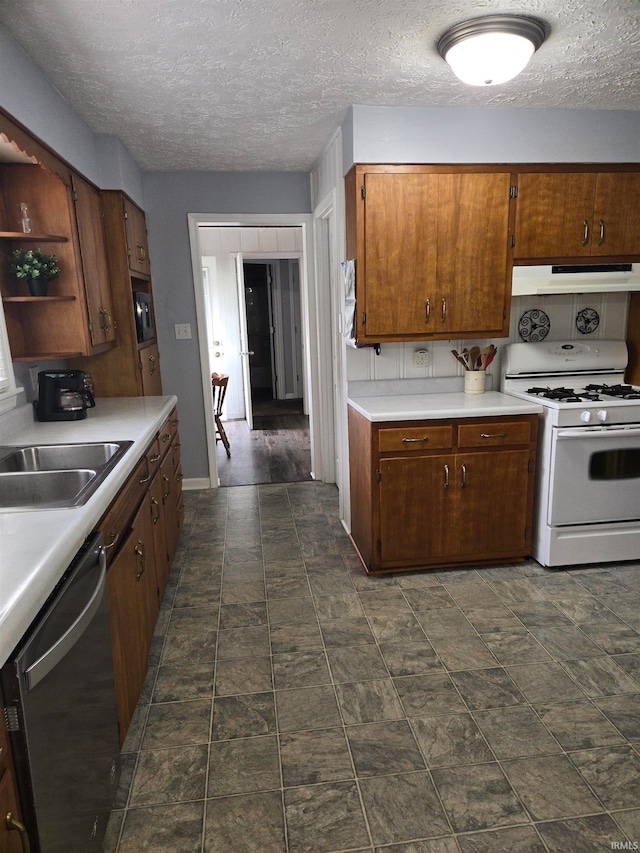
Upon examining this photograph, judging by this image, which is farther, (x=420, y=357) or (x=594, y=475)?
(x=420, y=357)

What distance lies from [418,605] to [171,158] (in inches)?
124

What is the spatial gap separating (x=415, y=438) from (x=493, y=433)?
0.42 meters

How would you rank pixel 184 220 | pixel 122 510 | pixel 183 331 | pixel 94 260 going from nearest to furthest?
pixel 122 510 < pixel 94 260 < pixel 184 220 < pixel 183 331

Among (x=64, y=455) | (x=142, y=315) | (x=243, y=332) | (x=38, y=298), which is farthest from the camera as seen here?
(x=243, y=332)

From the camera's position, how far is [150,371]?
3.86 m

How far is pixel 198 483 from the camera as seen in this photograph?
14.7ft

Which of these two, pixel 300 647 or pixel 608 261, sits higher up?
pixel 608 261

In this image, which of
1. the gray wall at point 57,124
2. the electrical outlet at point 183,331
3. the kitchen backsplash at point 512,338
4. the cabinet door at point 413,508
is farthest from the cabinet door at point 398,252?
the electrical outlet at point 183,331

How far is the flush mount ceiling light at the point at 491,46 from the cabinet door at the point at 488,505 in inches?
65.9

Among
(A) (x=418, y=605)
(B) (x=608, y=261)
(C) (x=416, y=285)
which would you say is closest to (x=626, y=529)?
(A) (x=418, y=605)

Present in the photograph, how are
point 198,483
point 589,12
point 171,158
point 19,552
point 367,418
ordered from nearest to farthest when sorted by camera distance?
point 19,552, point 589,12, point 367,418, point 171,158, point 198,483

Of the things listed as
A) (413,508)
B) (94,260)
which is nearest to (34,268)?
(94,260)

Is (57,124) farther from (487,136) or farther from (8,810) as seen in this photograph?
(8,810)

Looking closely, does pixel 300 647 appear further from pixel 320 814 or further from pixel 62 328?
pixel 62 328
